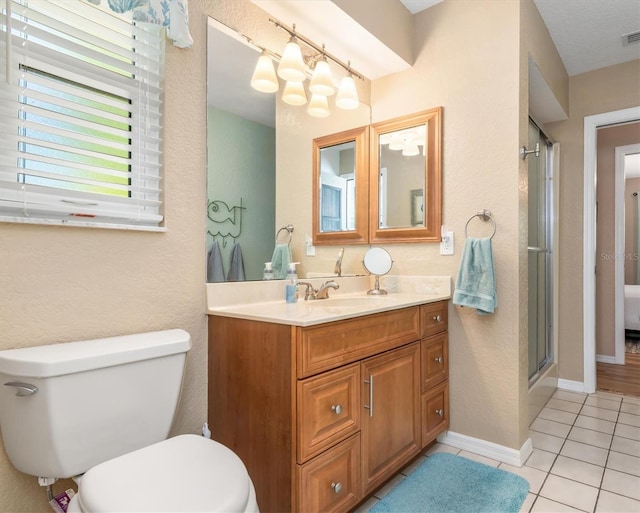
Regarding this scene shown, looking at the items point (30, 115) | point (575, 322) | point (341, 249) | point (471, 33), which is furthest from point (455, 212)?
point (30, 115)

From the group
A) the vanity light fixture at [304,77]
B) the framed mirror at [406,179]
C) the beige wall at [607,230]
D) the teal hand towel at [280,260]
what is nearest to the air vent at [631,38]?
the beige wall at [607,230]

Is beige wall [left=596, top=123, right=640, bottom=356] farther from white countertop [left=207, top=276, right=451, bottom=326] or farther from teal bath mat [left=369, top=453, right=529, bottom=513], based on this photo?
teal bath mat [left=369, top=453, right=529, bottom=513]

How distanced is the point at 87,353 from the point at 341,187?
1747 mm

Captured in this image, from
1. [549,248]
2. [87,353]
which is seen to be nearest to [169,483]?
[87,353]

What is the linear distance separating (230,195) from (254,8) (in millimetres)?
886

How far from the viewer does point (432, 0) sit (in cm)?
228

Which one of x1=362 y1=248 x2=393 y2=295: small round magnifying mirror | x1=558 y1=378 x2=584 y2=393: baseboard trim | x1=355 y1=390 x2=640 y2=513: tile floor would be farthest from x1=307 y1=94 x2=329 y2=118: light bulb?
x1=558 y1=378 x2=584 y2=393: baseboard trim

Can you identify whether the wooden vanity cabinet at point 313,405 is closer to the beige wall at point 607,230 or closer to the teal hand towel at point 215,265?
the teal hand towel at point 215,265

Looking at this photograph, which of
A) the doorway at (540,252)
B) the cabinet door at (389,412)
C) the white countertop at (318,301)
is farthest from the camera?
the doorway at (540,252)

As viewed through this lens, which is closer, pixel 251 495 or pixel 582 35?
pixel 251 495

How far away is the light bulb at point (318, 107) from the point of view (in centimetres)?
217

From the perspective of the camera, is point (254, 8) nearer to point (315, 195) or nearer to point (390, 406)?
point (315, 195)

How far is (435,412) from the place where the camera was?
2.09m

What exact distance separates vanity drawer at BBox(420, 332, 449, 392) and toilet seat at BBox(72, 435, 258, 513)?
119 cm
